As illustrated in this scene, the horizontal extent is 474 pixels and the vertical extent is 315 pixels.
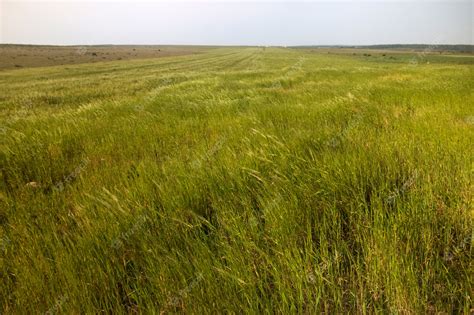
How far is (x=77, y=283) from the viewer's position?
56.1 inches

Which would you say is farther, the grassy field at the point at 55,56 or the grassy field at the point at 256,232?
the grassy field at the point at 55,56

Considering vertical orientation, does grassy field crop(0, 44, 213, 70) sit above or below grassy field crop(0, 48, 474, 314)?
above

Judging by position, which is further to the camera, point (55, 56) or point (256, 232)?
point (55, 56)

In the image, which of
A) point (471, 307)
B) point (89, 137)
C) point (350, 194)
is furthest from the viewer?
point (89, 137)

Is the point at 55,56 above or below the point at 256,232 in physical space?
above

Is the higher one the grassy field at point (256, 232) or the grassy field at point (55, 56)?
the grassy field at point (55, 56)

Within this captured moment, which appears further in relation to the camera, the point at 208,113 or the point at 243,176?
the point at 208,113

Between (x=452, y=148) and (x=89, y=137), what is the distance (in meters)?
4.68

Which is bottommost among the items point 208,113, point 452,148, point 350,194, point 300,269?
point 300,269

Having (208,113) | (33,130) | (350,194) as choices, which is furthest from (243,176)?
(33,130)

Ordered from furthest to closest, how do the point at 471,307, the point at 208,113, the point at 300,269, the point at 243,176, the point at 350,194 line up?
1. the point at 208,113
2. the point at 243,176
3. the point at 350,194
4. the point at 300,269
5. the point at 471,307

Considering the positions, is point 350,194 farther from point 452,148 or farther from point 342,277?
point 452,148

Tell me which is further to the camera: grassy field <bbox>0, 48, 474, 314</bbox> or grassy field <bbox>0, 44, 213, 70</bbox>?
grassy field <bbox>0, 44, 213, 70</bbox>

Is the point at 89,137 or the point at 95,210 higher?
the point at 89,137
